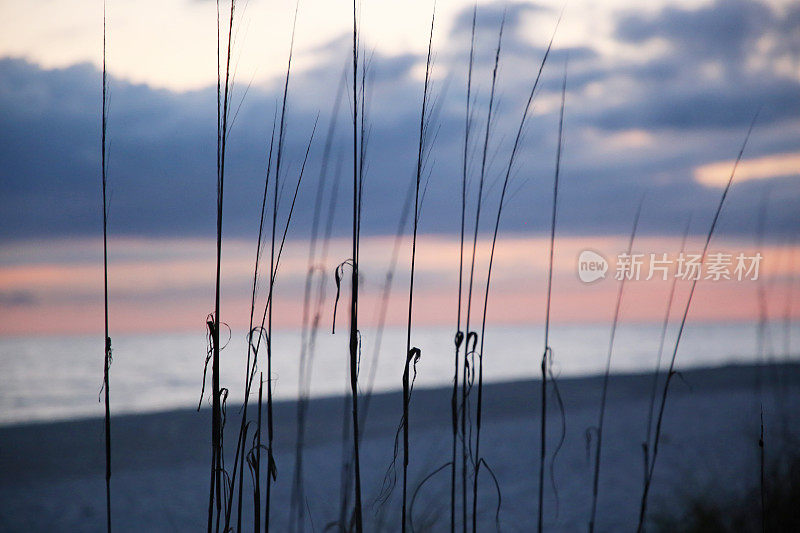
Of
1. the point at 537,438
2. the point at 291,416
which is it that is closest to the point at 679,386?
the point at 537,438

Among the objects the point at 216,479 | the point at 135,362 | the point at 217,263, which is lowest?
the point at 135,362

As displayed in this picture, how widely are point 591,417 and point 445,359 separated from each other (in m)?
9.30

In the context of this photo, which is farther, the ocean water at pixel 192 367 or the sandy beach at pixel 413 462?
the ocean water at pixel 192 367

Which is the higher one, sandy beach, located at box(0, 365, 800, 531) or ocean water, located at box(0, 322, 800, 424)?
sandy beach, located at box(0, 365, 800, 531)

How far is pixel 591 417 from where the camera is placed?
5.32 meters

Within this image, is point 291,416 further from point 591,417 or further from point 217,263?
point 217,263

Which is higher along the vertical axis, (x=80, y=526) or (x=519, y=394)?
(x=80, y=526)

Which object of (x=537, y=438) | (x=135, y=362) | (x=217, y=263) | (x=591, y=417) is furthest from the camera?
(x=135, y=362)

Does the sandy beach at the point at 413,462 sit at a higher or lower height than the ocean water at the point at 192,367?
higher

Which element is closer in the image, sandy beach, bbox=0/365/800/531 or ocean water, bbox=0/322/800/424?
sandy beach, bbox=0/365/800/531

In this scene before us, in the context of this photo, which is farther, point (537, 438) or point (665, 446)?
point (537, 438)

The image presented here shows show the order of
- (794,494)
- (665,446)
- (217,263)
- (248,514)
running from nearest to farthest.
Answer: (217,263) < (794,494) < (248,514) < (665,446)

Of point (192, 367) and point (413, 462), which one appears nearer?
point (413, 462)

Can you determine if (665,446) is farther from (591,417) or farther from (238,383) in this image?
(238,383)
